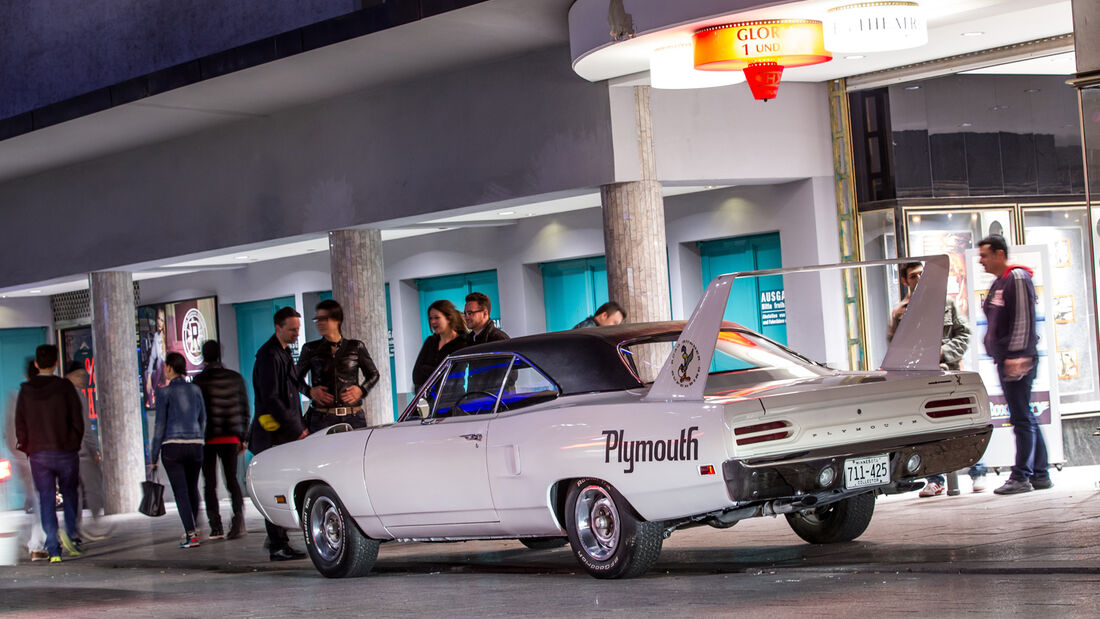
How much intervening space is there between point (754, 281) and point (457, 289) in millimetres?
5486

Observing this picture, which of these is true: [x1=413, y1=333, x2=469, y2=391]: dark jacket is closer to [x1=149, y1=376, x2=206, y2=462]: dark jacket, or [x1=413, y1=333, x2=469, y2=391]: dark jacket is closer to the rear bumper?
[x1=149, y1=376, x2=206, y2=462]: dark jacket

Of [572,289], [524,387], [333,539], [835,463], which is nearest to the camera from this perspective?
[835,463]

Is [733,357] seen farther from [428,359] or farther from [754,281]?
[754,281]

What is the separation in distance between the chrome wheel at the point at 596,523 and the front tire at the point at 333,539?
206 centimetres

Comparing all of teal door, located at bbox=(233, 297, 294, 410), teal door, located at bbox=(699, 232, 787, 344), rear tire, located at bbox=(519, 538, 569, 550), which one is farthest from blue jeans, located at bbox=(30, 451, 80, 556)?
teal door, located at bbox=(233, 297, 294, 410)

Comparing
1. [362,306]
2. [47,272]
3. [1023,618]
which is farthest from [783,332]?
[47,272]

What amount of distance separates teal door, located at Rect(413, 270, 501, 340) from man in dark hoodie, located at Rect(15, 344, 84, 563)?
268 inches

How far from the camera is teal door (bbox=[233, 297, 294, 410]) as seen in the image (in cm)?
2258

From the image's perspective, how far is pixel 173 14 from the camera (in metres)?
16.5

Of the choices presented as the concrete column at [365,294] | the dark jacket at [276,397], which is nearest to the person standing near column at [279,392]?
the dark jacket at [276,397]

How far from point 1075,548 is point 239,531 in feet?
27.0

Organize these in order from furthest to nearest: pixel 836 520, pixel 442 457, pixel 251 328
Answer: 1. pixel 251 328
2. pixel 836 520
3. pixel 442 457

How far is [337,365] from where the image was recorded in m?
10.8

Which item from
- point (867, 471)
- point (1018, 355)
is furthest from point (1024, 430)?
point (867, 471)
